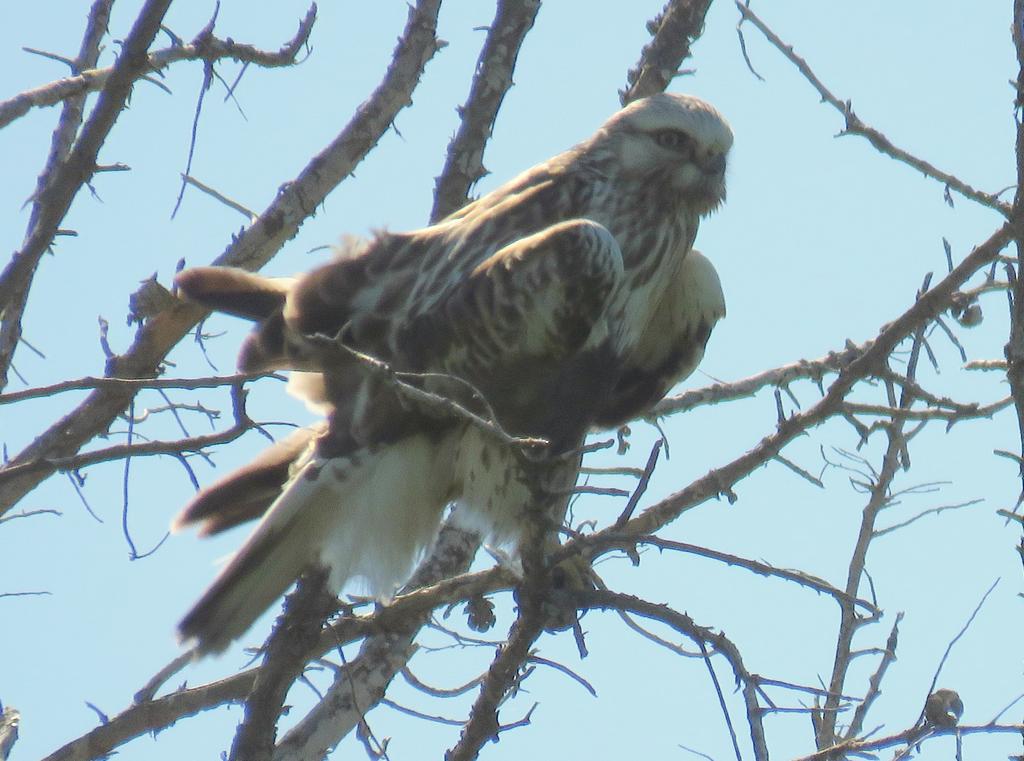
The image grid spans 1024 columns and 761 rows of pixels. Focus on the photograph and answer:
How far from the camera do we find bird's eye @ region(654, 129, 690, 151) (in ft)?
16.0

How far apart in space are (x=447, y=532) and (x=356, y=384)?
2.71 ft

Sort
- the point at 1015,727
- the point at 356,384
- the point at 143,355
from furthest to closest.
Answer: the point at 356,384 → the point at 143,355 → the point at 1015,727

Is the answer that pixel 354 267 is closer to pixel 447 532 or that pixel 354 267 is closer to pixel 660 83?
pixel 447 532

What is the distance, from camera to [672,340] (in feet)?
16.3

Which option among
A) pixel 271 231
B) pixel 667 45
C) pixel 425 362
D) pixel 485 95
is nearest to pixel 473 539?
pixel 425 362

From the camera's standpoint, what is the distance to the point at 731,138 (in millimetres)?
5055

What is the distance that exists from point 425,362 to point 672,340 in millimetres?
1083

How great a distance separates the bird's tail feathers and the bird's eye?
134 cm

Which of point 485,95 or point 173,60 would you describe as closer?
point 173,60

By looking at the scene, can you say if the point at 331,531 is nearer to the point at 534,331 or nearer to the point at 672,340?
the point at 534,331

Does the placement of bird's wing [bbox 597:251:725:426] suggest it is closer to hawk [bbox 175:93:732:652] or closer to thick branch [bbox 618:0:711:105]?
hawk [bbox 175:93:732:652]

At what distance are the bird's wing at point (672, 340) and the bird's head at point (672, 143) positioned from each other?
0.28 metres

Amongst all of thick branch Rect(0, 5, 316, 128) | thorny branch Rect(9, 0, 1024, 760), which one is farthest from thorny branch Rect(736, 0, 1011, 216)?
thick branch Rect(0, 5, 316, 128)

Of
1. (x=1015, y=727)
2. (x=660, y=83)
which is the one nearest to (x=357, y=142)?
(x=660, y=83)
